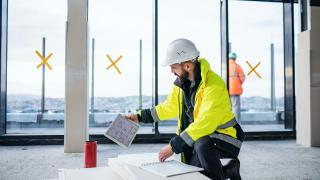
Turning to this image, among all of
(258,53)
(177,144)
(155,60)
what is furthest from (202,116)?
(258,53)

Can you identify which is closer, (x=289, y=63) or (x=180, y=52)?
(x=180, y=52)

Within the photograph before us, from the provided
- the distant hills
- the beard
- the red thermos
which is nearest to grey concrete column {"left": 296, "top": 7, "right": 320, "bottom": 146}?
the distant hills

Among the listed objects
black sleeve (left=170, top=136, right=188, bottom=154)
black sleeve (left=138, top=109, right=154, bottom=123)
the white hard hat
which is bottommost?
black sleeve (left=170, top=136, right=188, bottom=154)

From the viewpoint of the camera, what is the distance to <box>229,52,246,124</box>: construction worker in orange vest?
5859 millimetres

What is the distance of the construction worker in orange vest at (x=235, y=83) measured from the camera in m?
5.86

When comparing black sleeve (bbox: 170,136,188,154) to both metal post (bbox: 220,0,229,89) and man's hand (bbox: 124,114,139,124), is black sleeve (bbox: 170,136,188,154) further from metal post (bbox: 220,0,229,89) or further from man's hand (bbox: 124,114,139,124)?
metal post (bbox: 220,0,229,89)

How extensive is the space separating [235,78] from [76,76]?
3273 millimetres

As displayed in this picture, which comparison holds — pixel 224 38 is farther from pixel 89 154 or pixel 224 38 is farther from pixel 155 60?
pixel 89 154

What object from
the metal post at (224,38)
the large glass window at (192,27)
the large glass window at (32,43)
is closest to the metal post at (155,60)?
the large glass window at (192,27)

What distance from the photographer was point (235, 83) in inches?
232

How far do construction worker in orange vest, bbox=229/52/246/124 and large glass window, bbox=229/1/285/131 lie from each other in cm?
13

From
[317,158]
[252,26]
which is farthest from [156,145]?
[252,26]

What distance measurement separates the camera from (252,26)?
7223 mm

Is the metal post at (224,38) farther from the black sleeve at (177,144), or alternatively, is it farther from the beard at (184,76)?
the black sleeve at (177,144)
